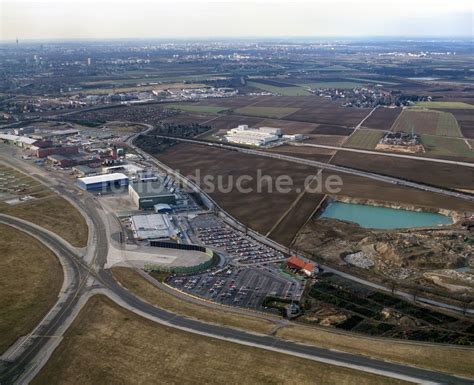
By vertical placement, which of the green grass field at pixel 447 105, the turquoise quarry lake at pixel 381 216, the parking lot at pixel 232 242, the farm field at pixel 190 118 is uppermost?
the green grass field at pixel 447 105

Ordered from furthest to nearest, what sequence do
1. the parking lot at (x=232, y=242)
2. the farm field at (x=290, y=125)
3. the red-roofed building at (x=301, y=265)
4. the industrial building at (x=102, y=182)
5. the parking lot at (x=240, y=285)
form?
the farm field at (x=290, y=125) < the industrial building at (x=102, y=182) < the parking lot at (x=232, y=242) < the red-roofed building at (x=301, y=265) < the parking lot at (x=240, y=285)

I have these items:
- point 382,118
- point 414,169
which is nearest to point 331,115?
point 382,118

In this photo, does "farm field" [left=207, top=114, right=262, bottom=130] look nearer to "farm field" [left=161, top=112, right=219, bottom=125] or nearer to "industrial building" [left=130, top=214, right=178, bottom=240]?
"farm field" [left=161, top=112, right=219, bottom=125]

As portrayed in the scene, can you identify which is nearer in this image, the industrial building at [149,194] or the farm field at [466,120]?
the industrial building at [149,194]

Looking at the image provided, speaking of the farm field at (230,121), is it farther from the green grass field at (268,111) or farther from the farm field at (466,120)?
the farm field at (466,120)

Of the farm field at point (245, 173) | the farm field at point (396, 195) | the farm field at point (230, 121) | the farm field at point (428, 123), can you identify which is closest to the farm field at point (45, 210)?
the farm field at point (245, 173)

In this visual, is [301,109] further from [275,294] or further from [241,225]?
[275,294]

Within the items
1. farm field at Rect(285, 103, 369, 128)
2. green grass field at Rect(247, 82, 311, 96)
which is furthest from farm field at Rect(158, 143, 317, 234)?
green grass field at Rect(247, 82, 311, 96)
